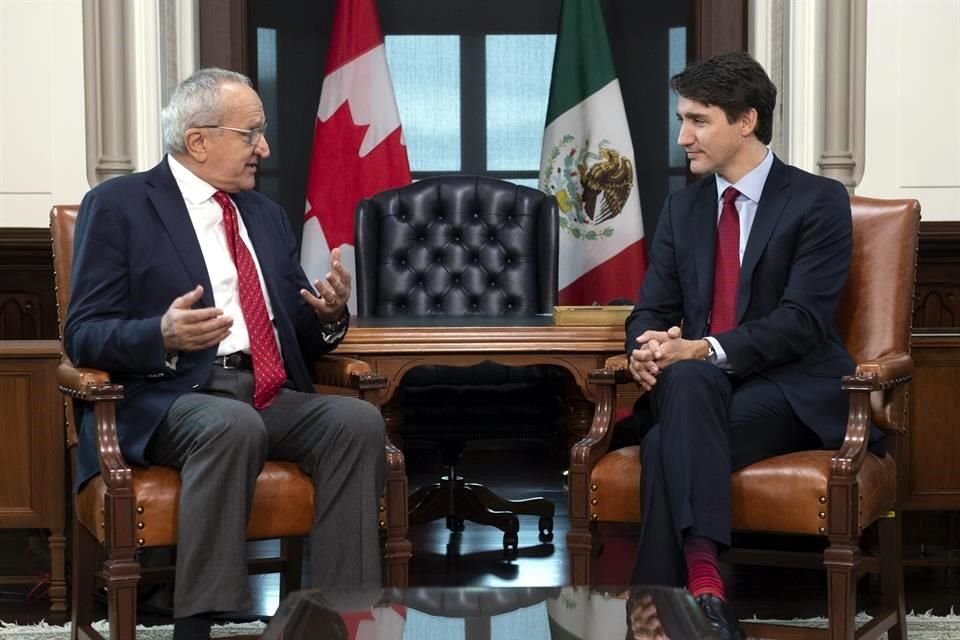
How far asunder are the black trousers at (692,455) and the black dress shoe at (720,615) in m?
0.13

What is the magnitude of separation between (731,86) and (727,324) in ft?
1.76


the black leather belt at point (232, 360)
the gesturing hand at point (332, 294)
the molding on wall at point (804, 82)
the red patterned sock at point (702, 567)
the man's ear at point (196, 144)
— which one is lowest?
the red patterned sock at point (702, 567)

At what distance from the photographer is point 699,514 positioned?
2725 mm

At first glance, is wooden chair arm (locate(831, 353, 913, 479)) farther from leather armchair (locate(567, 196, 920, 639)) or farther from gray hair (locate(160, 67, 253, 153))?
gray hair (locate(160, 67, 253, 153))

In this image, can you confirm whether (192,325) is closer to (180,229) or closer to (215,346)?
(215,346)

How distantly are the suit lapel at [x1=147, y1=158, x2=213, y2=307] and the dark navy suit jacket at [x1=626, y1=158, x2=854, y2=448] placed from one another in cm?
96

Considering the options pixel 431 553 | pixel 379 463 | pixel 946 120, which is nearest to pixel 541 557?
pixel 431 553

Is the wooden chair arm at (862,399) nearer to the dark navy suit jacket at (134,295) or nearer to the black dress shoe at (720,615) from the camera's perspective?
the black dress shoe at (720,615)

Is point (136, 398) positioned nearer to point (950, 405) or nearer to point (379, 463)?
point (379, 463)

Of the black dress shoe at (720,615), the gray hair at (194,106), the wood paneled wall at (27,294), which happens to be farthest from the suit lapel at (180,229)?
the wood paneled wall at (27,294)

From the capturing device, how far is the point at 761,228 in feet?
10.0

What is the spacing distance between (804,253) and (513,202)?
1.76m

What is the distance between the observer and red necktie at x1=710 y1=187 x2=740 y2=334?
10.1 ft

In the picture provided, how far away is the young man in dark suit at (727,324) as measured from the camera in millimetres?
2773
